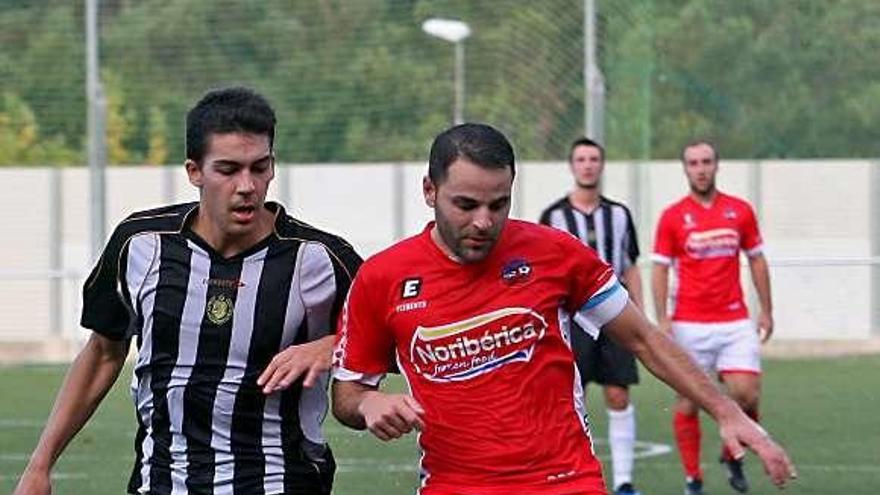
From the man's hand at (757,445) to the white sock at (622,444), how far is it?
6267 mm

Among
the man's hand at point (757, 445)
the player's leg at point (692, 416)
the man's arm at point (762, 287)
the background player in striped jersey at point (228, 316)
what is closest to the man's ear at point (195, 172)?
the background player in striped jersey at point (228, 316)

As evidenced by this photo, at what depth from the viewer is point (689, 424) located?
1252cm

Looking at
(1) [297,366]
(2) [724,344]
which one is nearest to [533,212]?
(2) [724,344]

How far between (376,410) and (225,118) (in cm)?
91

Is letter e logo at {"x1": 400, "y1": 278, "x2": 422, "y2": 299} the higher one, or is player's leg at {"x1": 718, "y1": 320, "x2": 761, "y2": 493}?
letter e logo at {"x1": 400, "y1": 278, "x2": 422, "y2": 299}

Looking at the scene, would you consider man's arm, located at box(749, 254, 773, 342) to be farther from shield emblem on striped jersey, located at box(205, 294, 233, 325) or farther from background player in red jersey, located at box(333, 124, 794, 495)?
shield emblem on striped jersey, located at box(205, 294, 233, 325)

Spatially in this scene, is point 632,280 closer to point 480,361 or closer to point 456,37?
point 480,361

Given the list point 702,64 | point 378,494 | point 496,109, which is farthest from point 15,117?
point 378,494

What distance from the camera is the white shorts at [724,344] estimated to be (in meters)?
13.1

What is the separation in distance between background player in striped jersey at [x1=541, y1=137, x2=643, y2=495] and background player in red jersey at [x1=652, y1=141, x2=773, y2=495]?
43cm

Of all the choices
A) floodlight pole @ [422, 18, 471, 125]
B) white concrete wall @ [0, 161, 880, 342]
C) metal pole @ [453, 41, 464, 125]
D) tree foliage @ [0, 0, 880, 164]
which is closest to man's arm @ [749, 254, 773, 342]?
tree foliage @ [0, 0, 880, 164]

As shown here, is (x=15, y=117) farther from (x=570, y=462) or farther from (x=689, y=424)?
(x=570, y=462)

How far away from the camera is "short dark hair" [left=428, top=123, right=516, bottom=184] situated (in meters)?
5.60

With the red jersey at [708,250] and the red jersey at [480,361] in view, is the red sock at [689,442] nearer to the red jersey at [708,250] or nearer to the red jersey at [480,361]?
the red jersey at [708,250]
